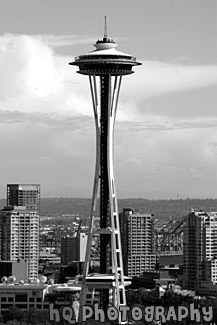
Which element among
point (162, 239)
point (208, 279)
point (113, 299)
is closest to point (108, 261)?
point (113, 299)

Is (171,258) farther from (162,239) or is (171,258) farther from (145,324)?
(145,324)

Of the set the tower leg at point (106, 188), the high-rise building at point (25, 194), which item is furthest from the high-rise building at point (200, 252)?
the tower leg at point (106, 188)

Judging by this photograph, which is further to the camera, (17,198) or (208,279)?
(17,198)

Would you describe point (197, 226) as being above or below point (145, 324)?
above


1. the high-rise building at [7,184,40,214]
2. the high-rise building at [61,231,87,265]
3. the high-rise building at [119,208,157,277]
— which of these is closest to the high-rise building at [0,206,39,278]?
the high-rise building at [119,208,157,277]

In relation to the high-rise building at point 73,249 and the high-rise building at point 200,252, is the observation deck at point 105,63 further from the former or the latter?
the high-rise building at point 73,249

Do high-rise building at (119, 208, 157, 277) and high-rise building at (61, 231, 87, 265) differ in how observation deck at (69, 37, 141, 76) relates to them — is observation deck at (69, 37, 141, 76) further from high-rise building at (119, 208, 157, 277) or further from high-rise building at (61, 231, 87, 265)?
high-rise building at (61, 231, 87, 265)
